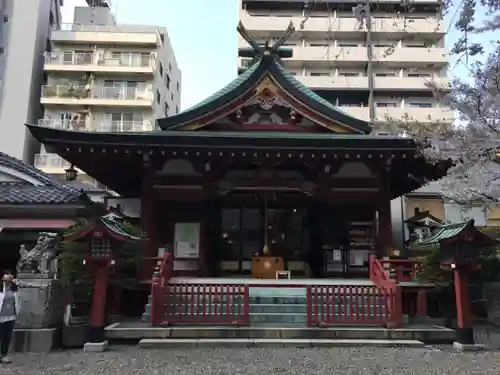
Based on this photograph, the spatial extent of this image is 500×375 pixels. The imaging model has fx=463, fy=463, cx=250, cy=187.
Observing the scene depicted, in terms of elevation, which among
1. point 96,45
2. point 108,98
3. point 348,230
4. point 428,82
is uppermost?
point 96,45

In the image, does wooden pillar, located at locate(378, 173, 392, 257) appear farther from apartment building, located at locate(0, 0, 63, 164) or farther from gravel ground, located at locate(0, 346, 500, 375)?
apartment building, located at locate(0, 0, 63, 164)

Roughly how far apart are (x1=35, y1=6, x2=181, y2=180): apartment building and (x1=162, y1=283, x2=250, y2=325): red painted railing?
A: 23.6 meters

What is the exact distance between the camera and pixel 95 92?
1270 inches

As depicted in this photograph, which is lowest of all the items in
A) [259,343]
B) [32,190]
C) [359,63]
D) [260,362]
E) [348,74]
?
[260,362]

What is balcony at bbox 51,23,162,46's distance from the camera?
3216 centimetres

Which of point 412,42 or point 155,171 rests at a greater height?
point 412,42

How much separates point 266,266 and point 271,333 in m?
4.80

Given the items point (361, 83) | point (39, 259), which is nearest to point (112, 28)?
point (361, 83)

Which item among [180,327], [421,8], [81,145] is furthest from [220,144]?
[421,8]

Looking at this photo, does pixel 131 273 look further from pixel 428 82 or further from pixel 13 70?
pixel 13 70

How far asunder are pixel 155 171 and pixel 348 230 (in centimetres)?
610

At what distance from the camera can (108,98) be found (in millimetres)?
32438

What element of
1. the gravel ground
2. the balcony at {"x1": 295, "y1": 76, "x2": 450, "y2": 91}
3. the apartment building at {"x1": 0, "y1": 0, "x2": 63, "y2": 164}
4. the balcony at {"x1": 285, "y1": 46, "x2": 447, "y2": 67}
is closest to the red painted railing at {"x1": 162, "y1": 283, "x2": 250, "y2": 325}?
the gravel ground

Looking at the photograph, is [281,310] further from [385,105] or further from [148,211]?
[385,105]
